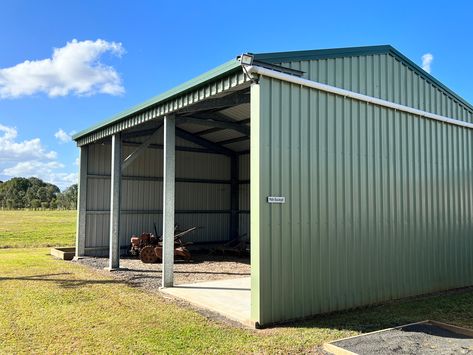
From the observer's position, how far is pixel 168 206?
8156 mm

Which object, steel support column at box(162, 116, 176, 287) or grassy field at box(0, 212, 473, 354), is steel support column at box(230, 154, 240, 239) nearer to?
steel support column at box(162, 116, 176, 287)

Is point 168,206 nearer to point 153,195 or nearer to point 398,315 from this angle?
point 398,315

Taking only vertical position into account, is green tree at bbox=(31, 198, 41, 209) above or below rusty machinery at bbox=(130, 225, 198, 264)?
above

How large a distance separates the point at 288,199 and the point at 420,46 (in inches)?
201

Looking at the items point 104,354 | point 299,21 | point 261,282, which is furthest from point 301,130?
point 104,354

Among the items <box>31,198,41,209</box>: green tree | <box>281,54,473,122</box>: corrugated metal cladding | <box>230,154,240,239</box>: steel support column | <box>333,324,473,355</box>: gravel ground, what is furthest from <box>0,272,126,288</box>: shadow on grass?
<box>31,198,41,209</box>: green tree

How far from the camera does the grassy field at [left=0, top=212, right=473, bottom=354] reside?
455 cm

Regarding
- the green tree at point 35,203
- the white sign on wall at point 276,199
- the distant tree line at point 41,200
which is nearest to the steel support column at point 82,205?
the white sign on wall at point 276,199

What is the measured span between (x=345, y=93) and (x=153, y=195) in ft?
28.4

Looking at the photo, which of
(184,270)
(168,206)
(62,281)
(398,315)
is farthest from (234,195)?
(398,315)

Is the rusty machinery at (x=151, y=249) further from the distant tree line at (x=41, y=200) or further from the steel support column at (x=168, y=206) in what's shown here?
the distant tree line at (x=41, y=200)

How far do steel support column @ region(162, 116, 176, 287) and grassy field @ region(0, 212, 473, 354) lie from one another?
2.10 ft

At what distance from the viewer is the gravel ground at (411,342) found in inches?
171

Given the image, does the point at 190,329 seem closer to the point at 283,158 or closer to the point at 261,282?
the point at 261,282
